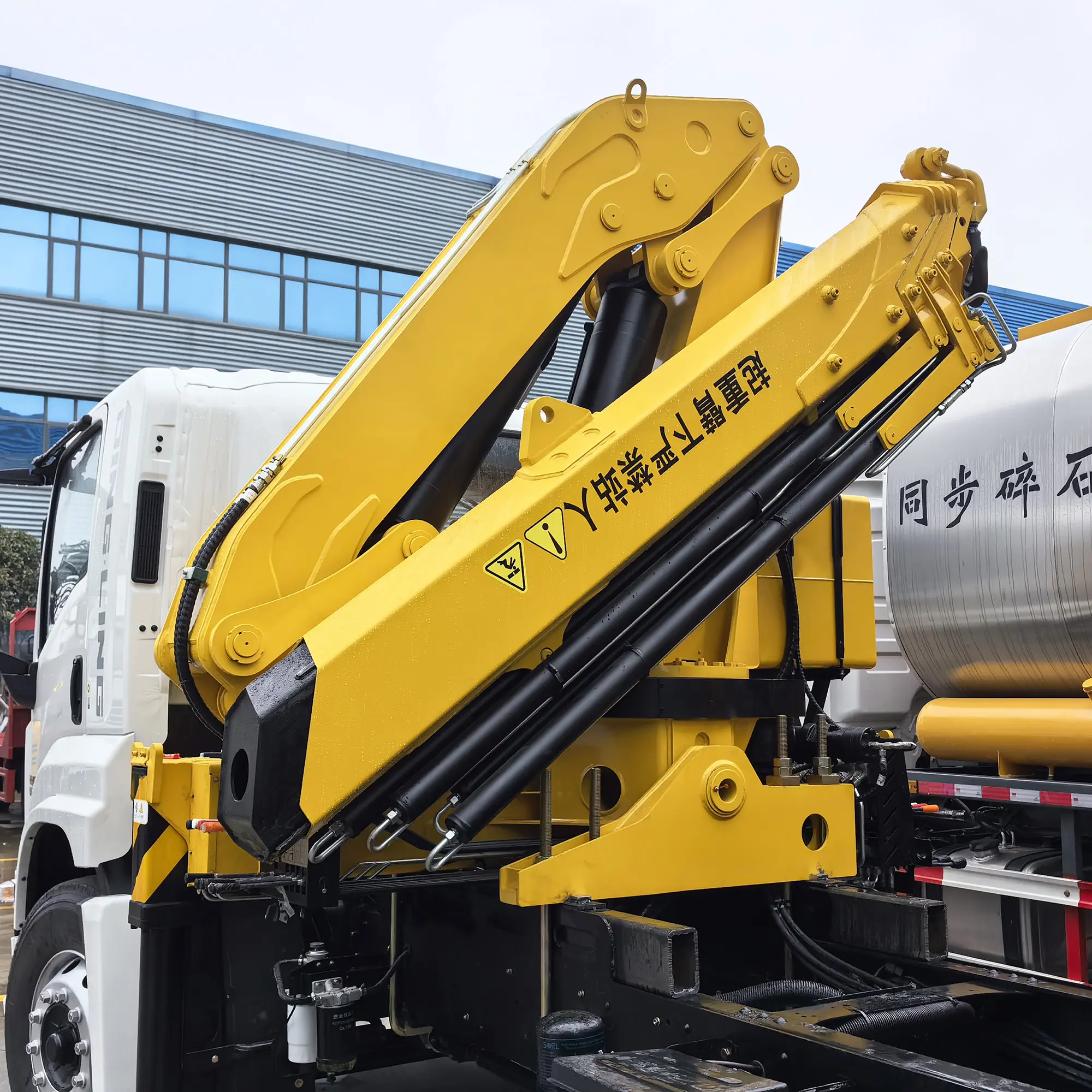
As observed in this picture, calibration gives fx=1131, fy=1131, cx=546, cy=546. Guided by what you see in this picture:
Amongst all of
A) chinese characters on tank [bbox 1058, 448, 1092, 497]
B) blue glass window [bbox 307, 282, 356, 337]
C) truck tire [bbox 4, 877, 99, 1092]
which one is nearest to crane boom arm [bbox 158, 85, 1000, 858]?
chinese characters on tank [bbox 1058, 448, 1092, 497]

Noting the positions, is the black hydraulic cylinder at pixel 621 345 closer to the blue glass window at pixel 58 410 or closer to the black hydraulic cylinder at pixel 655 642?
the black hydraulic cylinder at pixel 655 642

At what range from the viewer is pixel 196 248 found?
71.0 ft

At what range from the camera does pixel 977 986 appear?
2865 millimetres

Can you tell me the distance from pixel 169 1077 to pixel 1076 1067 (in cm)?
248

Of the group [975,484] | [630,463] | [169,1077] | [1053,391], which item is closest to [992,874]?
[975,484]

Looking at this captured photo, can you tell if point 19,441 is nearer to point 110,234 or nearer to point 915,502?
point 110,234

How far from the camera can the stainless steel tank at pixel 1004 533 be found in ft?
14.7

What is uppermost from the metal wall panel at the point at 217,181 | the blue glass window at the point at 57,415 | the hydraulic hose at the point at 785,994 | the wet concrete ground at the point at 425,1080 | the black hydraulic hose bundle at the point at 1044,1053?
the metal wall panel at the point at 217,181

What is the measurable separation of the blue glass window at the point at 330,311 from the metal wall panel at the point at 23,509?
601cm

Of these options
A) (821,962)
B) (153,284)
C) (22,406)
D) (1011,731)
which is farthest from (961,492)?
(153,284)

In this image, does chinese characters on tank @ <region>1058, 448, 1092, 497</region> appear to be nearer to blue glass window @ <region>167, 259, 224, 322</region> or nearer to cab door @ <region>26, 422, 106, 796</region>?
cab door @ <region>26, 422, 106, 796</region>

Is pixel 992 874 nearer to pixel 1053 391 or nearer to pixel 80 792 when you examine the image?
pixel 1053 391

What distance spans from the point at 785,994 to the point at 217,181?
2153 cm

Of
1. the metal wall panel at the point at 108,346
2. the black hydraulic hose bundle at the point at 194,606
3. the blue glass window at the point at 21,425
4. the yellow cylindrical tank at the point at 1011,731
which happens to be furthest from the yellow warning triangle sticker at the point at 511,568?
the blue glass window at the point at 21,425
